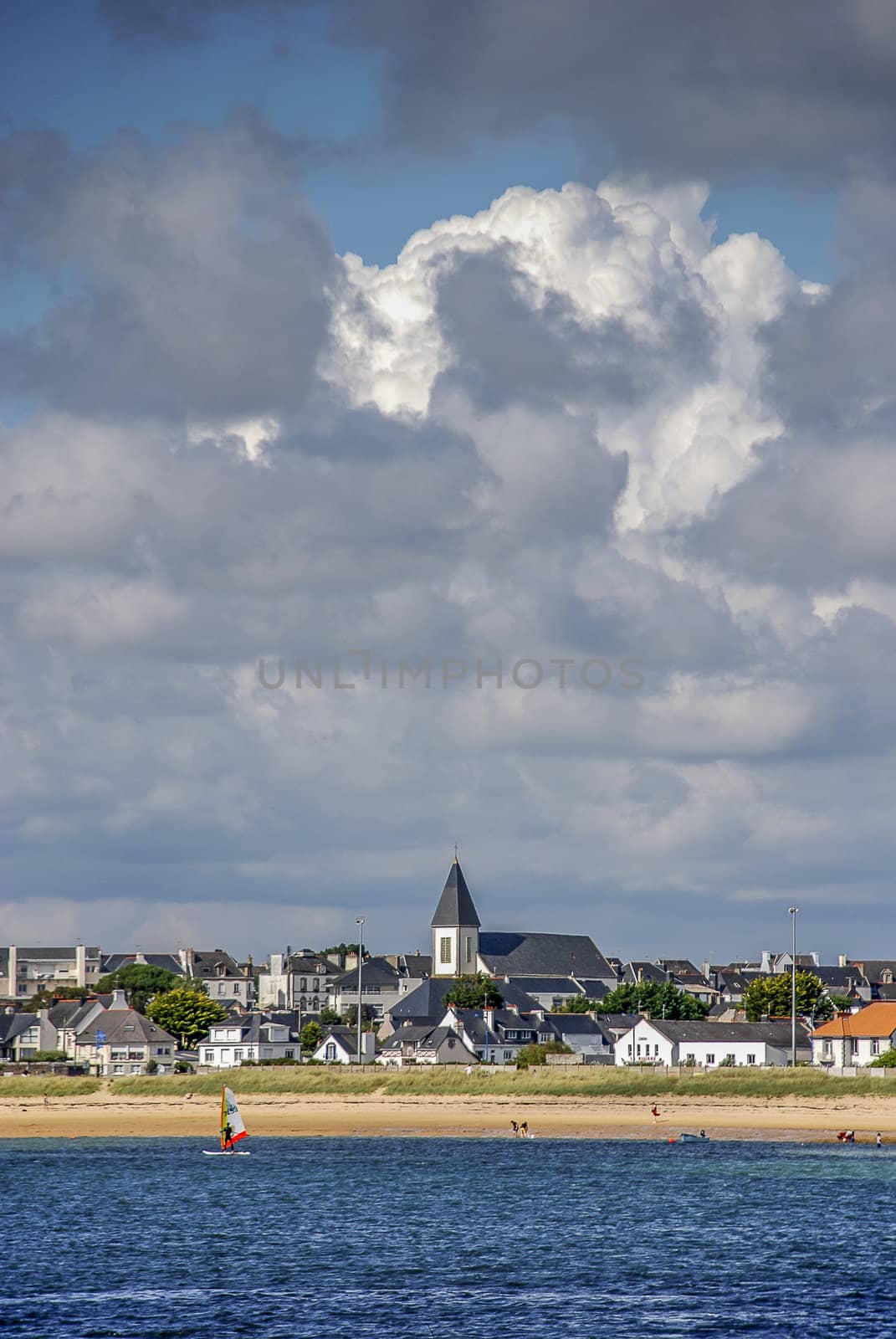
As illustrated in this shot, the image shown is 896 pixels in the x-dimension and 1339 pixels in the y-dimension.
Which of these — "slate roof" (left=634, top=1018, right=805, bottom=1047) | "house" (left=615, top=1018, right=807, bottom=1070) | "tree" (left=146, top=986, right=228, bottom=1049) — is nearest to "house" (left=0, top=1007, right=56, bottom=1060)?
"tree" (left=146, top=986, right=228, bottom=1049)

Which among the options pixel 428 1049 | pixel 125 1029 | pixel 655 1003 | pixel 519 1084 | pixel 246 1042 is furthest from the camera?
pixel 655 1003

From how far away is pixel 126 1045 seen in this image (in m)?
146

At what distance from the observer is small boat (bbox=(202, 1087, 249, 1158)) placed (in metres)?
86.1

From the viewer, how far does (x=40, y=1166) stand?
8594 cm

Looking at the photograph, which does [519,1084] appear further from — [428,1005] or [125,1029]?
[428,1005]

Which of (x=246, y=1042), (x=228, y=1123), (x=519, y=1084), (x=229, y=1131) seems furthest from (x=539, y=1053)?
(x=228, y=1123)

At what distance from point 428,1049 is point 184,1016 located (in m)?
25.6

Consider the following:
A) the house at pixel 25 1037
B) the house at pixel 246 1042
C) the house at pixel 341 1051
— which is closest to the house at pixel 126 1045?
the house at pixel 246 1042

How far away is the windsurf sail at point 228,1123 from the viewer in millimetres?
85938

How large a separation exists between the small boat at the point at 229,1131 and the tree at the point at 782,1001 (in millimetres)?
72922

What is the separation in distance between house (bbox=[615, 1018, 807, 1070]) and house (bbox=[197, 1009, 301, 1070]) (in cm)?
3081

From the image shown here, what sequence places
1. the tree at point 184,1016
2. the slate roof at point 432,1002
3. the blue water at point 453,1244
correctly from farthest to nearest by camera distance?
the slate roof at point 432,1002 → the tree at point 184,1016 → the blue water at point 453,1244

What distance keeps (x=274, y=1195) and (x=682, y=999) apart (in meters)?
100.0

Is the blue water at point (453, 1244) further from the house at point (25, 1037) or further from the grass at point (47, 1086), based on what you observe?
the house at point (25, 1037)
